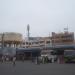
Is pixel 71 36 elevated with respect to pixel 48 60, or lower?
elevated

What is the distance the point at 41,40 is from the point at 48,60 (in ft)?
156

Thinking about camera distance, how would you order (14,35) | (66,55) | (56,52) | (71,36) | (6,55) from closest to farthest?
(66,55), (6,55), (56,52), (14,35), (71,36)

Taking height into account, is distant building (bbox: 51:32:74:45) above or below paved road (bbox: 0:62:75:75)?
above

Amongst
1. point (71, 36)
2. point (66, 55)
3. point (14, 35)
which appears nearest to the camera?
point (66, 55)

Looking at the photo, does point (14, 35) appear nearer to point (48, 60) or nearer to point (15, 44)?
point (15, 44)

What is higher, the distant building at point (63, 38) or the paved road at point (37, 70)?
the distant building at point (63, 38)

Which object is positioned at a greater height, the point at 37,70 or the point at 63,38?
the point at 63,38

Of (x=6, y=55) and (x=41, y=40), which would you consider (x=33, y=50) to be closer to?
(x=6, y=55)

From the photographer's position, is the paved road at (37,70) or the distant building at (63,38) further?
the distant building at (63,38)

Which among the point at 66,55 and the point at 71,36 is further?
the point at 71,36

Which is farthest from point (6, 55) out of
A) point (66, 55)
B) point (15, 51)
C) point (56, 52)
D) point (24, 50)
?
point (66, 55)

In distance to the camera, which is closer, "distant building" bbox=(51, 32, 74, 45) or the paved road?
the paved road

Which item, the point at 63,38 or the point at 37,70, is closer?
the point at 37,70

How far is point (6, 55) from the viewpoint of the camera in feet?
155
